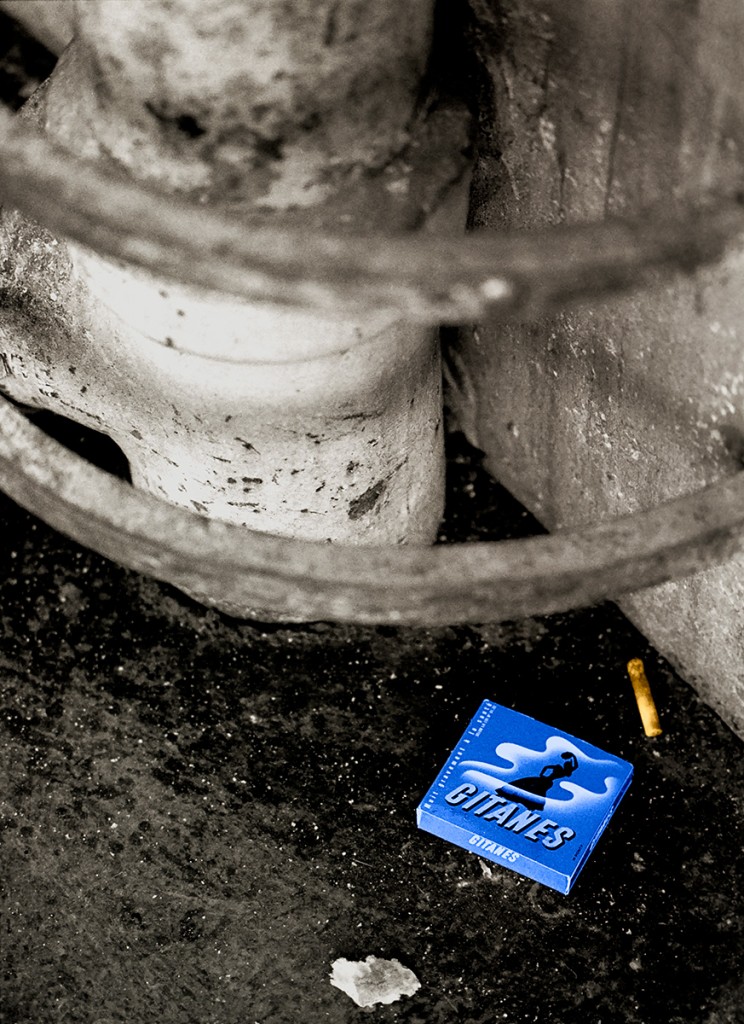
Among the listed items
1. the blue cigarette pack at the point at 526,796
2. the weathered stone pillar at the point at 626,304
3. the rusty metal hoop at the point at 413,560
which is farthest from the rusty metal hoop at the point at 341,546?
the blue cigarette pack at the point at 526,796

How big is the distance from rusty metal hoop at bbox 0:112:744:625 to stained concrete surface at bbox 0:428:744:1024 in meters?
0.61

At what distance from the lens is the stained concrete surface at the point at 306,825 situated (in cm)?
160

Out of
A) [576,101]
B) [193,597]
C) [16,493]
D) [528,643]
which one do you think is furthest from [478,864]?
[576,101]

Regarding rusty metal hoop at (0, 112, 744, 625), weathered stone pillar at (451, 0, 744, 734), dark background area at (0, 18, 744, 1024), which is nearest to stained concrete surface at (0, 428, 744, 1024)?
dark background area at (0, 18, 744, 1024)

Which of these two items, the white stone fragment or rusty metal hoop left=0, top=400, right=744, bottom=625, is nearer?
rusty metal hoop left=0, top=400, right=744, bottom=625

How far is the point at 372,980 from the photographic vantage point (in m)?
1.60

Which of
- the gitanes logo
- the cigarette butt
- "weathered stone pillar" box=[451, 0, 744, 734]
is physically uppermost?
Result: "weathered stone pillar" box=[451, 0, 744, 734]

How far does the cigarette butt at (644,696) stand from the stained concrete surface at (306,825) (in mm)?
21

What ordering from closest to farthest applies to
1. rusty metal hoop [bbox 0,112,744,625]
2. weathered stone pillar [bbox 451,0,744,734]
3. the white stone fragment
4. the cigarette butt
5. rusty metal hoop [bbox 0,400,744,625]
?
rusty metal hoop [bbox 0,112,744,625], rusty metal hoop [bbox 0,400,744,625], weathered stone pillar [bbox 451,0,744,734], the white stone fragment, the cigarette butt

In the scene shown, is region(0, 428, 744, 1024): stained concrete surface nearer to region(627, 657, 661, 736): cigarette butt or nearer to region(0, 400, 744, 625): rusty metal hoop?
region(627, 657, 661, 736): cigarette butt

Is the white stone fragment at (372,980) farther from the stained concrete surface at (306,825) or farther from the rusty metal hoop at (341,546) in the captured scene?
the rusty metal hoop at (341,546)

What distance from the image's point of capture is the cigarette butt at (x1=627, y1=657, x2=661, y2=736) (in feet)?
5.93

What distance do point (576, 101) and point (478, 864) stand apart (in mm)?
990

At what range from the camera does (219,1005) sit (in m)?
1.59
